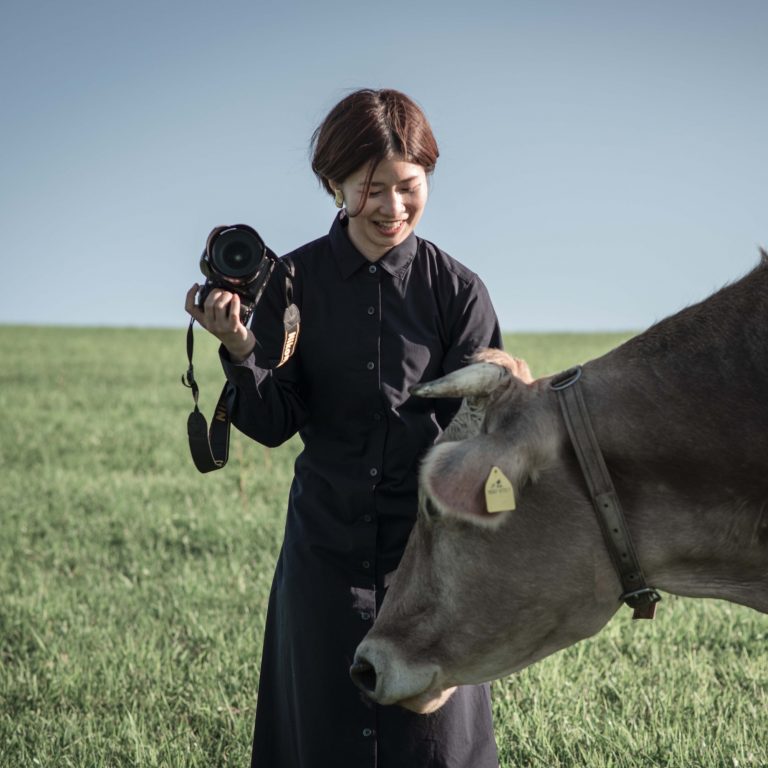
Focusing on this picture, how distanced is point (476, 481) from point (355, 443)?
1.04 m

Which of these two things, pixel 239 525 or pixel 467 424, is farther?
pixel 239 525

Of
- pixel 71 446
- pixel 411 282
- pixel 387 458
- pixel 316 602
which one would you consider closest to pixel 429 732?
pixel 316 602

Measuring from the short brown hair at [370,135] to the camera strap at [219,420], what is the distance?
0.40 m

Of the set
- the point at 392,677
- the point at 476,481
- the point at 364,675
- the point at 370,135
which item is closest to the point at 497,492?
the point at 476,481

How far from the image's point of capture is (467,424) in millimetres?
2826

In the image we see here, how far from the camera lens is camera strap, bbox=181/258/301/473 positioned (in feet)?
11.1

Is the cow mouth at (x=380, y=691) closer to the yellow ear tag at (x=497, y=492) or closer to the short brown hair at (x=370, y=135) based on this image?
the yellow ear tag at (x=497, y=492)

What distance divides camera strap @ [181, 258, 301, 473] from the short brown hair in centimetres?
40

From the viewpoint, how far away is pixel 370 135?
341cm

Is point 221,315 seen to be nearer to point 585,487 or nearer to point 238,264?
point 238,264

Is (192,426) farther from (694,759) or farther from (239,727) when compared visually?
(694,759)

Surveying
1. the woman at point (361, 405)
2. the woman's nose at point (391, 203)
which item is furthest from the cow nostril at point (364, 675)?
the woman's nose at point (391, 203)

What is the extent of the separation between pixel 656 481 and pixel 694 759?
7.24ft

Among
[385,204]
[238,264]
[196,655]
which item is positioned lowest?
[196,655]
